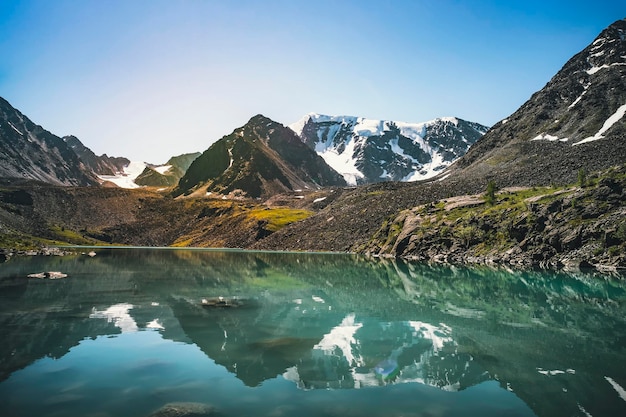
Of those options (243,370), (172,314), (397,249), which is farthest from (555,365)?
(397,249)

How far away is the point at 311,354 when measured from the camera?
73.2 feet

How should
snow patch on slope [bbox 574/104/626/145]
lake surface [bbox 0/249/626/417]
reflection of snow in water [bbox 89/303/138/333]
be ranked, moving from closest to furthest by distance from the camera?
lake surface [bbox 0/249/626/417] < reflection of snow in water [bbox 89/303/138/333] < snow patch on slope [bbox 574/104/626/145]

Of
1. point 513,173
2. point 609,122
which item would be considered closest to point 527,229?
point 513,173

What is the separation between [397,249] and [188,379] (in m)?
107

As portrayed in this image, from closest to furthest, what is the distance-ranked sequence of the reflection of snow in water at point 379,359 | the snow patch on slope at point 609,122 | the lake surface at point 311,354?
the lake surface at point 311,354 < the reflection of snow in water at point 379,359 < the snow patch on slope at point 609,122

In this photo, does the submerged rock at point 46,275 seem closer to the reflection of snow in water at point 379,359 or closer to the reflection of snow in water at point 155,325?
the reflection of snow in water at point 155,325

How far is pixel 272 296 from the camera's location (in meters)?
45.0

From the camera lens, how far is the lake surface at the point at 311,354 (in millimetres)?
15133

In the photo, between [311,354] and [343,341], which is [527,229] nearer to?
[343,341]

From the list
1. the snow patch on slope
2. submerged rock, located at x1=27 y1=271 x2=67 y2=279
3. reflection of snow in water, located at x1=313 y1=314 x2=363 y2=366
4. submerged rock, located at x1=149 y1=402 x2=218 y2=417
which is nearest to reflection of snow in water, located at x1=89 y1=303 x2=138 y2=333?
reflection of snow in water, located at x1=313 y1=314 x2=363 y2=366

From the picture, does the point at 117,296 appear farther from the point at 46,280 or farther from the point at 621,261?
the point at 621,261

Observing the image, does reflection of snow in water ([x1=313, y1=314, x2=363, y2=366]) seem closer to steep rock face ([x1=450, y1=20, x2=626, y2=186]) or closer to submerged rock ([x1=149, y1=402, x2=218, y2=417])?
submerged rock ([x1=149, y1=402, x2=218, y2=417])

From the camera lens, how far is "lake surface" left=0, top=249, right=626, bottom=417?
15133mm

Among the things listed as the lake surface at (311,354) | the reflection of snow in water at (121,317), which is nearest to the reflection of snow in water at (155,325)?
the reflection of snow in water at (121,317)
